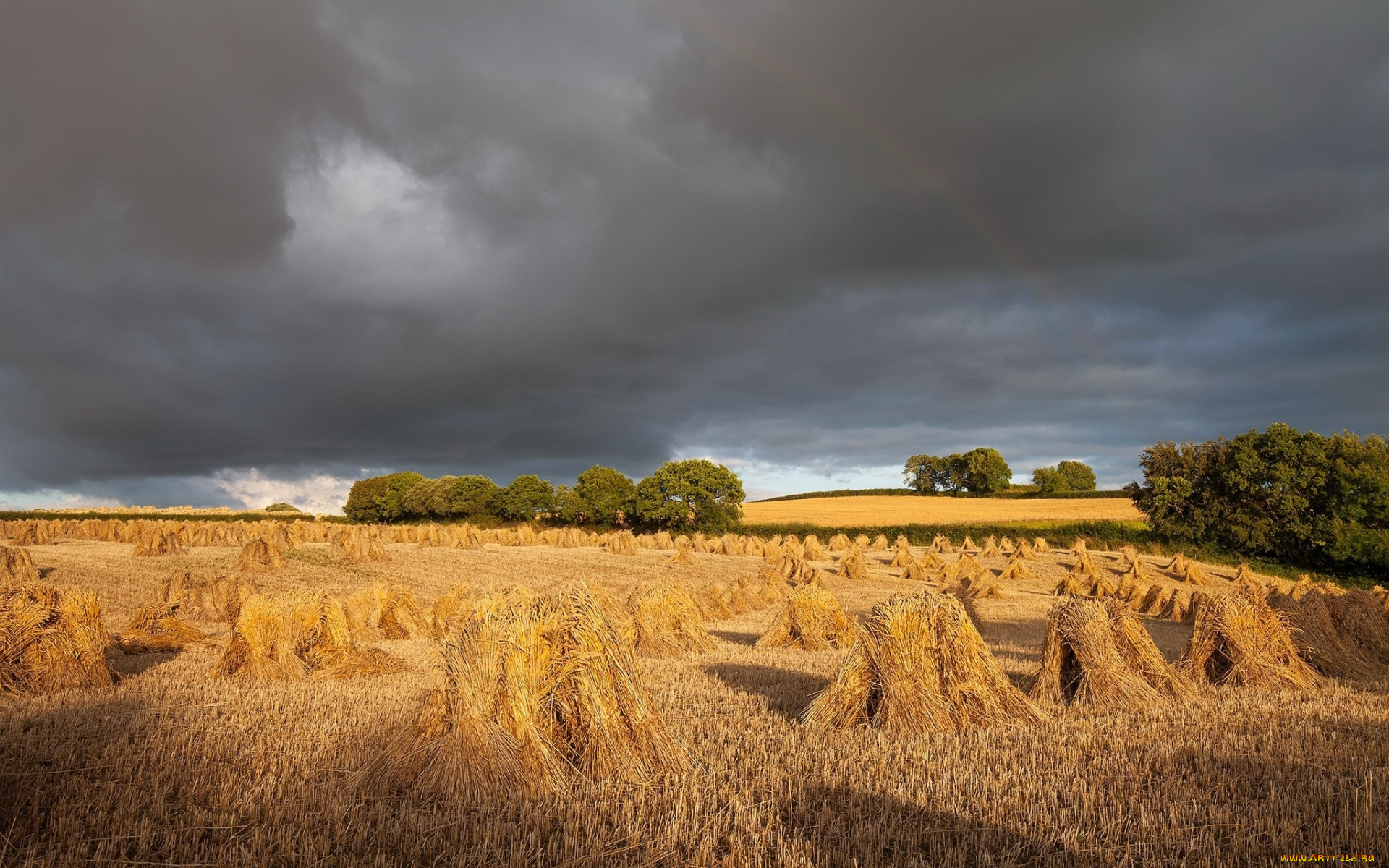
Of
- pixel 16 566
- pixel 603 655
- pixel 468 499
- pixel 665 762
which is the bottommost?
pixel 665 762

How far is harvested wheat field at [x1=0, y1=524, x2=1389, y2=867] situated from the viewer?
5.57 meters

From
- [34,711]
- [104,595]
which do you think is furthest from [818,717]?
[104,595]

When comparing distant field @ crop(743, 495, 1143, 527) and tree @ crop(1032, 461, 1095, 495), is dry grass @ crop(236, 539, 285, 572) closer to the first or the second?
distant field @ crop(743, 495, 1143, 527)

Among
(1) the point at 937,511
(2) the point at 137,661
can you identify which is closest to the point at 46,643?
(2) the point at 137,661

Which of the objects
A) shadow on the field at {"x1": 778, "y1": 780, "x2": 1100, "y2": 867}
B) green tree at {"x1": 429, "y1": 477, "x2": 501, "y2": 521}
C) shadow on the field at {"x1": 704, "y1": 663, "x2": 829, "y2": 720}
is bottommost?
shadow on the field at {"x1": 704, "y1": 663, "x2": 829, "y2": 720}

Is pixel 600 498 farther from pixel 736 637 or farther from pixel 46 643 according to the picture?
pixel 46 643

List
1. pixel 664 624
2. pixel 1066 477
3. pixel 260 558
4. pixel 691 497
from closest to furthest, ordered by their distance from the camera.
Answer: pixel 664 624
pixel 260 558
pixel 691 497
pixel 1066 477

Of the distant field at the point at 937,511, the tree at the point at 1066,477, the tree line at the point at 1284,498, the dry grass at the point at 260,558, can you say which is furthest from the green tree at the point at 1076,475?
the dry grass at the point at 260,558

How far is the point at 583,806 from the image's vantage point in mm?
6230

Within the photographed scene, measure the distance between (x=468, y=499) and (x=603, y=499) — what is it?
23967 mm

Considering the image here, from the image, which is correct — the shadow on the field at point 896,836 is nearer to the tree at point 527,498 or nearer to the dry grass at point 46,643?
the dry grass at point 46,643

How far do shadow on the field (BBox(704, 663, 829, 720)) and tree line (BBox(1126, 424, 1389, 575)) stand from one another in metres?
60.7

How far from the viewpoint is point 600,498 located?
83875 mm

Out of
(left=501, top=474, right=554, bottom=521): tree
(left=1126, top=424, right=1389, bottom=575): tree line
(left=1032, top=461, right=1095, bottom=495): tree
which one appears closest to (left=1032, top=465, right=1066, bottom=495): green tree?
(left=1032, top=461, right=1095, bottom=495): tree
